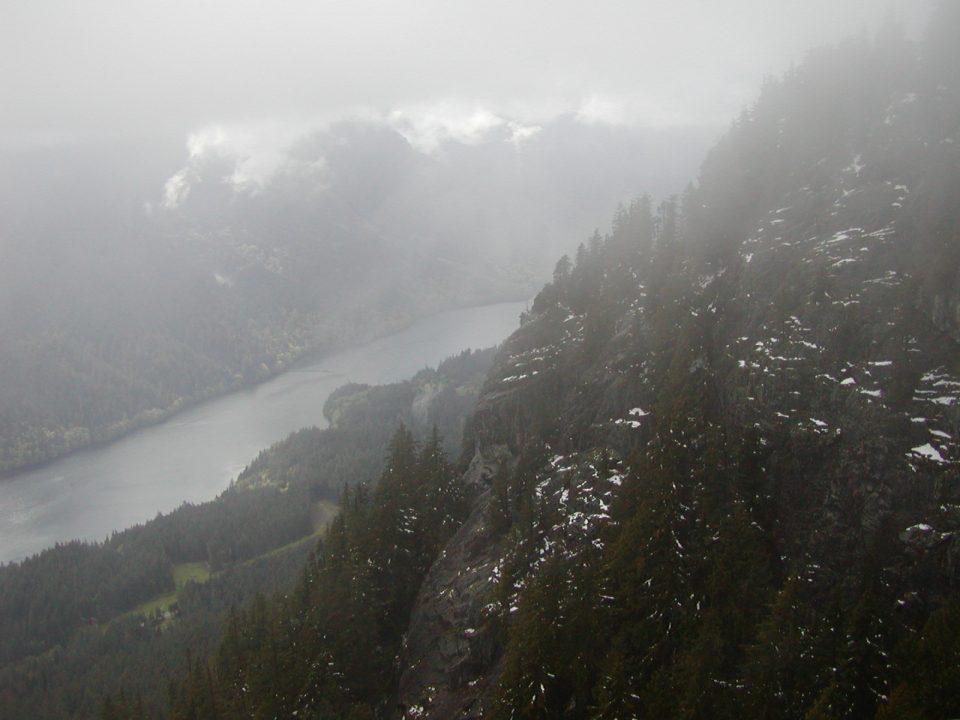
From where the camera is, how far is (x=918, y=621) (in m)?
25.7

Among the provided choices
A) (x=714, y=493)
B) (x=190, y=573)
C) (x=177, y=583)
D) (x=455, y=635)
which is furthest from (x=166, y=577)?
(x=714, y=493)

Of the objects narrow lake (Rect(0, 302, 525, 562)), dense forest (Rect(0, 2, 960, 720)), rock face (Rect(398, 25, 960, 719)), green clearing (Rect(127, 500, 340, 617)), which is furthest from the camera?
narrow lake (Rect(0, 302, 525, 562))

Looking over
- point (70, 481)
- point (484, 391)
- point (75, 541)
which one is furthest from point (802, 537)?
point (70, 481)

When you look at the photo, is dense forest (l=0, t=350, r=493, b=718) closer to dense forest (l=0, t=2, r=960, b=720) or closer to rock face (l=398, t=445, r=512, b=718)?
dense forest (l=0, t=2, r=960, b=720)

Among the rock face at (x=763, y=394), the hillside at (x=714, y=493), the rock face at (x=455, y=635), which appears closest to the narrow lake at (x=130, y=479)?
the hillside at (x=714, y=493)

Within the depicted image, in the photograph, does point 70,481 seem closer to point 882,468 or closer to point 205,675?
point 205,675

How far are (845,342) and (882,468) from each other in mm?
6490

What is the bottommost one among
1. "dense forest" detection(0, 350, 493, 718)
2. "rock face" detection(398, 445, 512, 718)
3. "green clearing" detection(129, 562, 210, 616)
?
"green clearing" detection(129, 562, 210, 616)

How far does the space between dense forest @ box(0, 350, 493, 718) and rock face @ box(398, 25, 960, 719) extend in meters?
26.3

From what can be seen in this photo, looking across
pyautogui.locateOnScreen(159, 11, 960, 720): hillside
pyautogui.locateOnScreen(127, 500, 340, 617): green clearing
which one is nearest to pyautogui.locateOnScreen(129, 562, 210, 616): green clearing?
pyautogui.locateOnScreen(127, 500, 340, 617): green clearing

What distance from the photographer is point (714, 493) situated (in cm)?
3259

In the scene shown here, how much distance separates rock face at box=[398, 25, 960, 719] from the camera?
28.9 m

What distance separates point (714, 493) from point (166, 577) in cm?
9429

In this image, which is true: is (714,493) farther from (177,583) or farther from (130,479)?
(130,479)
